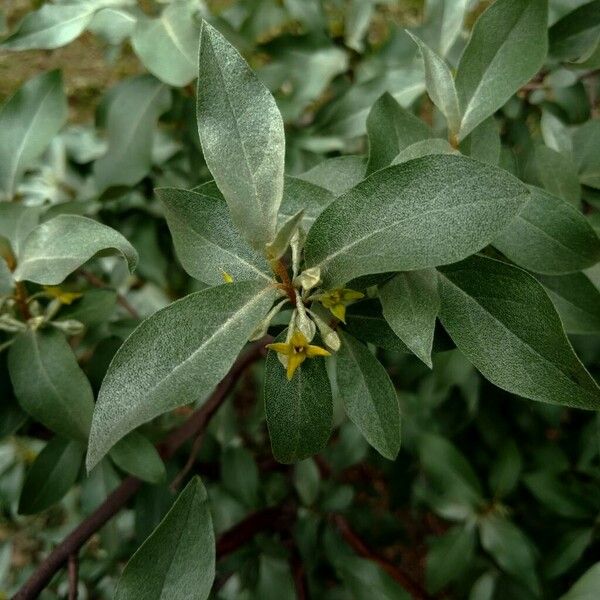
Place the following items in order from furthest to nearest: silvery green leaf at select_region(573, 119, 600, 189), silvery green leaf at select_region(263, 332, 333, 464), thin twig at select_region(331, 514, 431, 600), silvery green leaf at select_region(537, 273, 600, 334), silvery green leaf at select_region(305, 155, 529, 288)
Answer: thin twig at select_region(331, 514, 431, 600), silvery green leaf at select_region(573, 119, 600, 189), silvery green leaf at select_region(537, 273, 600, 334), silvery green leaf at select_region(263, 332, 333, 464), silvery green leaf at select_region(305, 155, 529, 288)

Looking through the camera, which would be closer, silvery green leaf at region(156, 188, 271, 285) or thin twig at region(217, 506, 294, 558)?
silvery green leaf at region(156, 188, 271, 285)

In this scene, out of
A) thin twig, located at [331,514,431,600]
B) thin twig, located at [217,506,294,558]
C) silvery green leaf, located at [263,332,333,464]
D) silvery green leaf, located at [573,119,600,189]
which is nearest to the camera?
silvery green leaf, located at [263,332,333,464]

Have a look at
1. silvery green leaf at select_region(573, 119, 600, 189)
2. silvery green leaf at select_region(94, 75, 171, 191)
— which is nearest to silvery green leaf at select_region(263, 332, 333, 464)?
silvery green leaf at select_region(573, 119, 600, 189)

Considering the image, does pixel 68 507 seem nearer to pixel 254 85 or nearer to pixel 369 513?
pixel 369 513

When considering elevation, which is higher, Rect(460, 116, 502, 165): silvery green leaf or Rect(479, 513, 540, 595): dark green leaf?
Rect(460, 116, 502, 165): silvery green leaf

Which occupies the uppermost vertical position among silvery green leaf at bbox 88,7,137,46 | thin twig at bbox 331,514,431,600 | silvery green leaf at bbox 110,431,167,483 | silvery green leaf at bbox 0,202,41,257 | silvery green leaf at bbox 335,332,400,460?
silvery green leaf at bbox 88,7,137,46

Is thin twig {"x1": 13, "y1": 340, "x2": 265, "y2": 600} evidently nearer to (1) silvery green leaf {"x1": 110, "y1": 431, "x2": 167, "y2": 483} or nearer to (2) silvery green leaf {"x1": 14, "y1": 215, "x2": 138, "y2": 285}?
(1) silvery green leaf {"x1": 110, "y1": 431, "x2": 167, "y2": 483}

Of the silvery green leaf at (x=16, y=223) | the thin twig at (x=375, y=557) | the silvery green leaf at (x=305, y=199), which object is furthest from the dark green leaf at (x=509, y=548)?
the silvery green leaf at (x=16, y=223)
